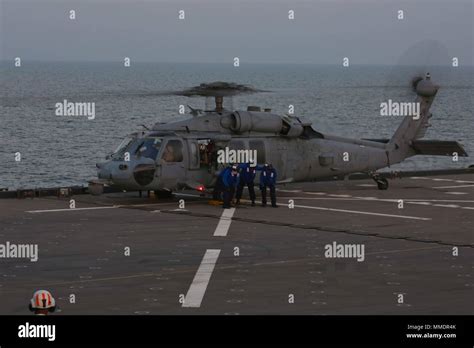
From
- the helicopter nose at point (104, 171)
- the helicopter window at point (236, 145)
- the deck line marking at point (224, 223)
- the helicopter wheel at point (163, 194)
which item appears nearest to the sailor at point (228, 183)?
→ the deck line marking at point (224, 223)

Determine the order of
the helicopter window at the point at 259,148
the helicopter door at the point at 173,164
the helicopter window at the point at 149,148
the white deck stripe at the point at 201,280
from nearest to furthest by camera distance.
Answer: the white deck stripe at the point at 201,280
the helicopter window at the point at 149,148
the helicopter door at the point at 173,164
the helicopter window at the point at 259,148

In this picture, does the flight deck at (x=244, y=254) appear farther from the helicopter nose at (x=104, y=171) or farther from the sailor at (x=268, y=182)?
the helicopter nose at (x=104, y=171)

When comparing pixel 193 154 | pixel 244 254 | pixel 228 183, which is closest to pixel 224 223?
pixel 228 183

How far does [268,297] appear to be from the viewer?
21.2 metres

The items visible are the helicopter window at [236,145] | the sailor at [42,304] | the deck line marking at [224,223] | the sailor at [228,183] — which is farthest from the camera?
the helicopter window at [236,145]

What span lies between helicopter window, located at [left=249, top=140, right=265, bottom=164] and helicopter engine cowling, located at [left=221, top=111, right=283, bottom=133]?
1.36ft

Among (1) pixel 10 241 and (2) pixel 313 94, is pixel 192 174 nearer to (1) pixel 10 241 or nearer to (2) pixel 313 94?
(2) pixel 313 94

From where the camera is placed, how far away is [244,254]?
1053 inches

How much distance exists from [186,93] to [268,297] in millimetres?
15179

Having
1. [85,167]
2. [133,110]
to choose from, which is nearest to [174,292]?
[85,167]

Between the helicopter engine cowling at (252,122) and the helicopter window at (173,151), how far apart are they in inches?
79.4

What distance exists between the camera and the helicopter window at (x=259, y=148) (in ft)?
125

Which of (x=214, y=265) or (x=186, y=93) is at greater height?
(x=186, y=93)

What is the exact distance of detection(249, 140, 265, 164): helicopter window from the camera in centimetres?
3809
